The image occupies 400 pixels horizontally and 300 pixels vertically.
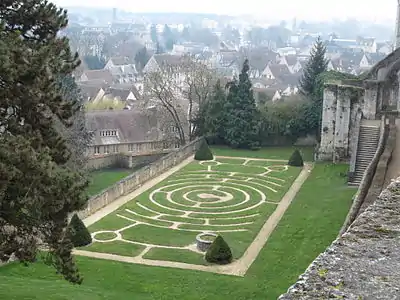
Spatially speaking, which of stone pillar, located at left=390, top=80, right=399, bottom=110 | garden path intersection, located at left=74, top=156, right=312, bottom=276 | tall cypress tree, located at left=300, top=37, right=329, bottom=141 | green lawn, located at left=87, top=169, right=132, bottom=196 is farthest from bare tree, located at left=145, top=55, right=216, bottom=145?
stone pillar, located at left=390, top=80, right=399, bottom=110

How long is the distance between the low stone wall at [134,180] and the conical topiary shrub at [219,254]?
7423 millimetres

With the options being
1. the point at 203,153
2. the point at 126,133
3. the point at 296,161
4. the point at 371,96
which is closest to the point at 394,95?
the point at 371,96

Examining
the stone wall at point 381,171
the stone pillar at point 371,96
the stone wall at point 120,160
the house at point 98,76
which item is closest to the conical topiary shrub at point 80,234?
the stone wall at point 381,171

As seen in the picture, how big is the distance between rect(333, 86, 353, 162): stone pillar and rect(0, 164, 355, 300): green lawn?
13.6 metres

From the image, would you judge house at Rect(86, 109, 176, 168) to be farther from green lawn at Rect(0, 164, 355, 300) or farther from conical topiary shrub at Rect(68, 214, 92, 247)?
green lawn at Rect(0, 164, 355, 300)

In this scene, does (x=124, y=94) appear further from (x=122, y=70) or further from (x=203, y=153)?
(x=122, y=70)

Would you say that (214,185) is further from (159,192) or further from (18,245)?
(18,245)

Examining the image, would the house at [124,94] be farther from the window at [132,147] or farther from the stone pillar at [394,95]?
the stone pillar at [394,95]

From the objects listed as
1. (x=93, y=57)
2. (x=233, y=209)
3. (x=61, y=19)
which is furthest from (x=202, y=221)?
(x=93, y=57)

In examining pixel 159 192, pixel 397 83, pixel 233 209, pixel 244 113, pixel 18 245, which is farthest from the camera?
pixel 244 113

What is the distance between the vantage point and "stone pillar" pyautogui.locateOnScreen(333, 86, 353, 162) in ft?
128

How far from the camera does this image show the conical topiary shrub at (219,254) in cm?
2195

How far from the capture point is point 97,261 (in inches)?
857

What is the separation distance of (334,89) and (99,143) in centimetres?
1829
